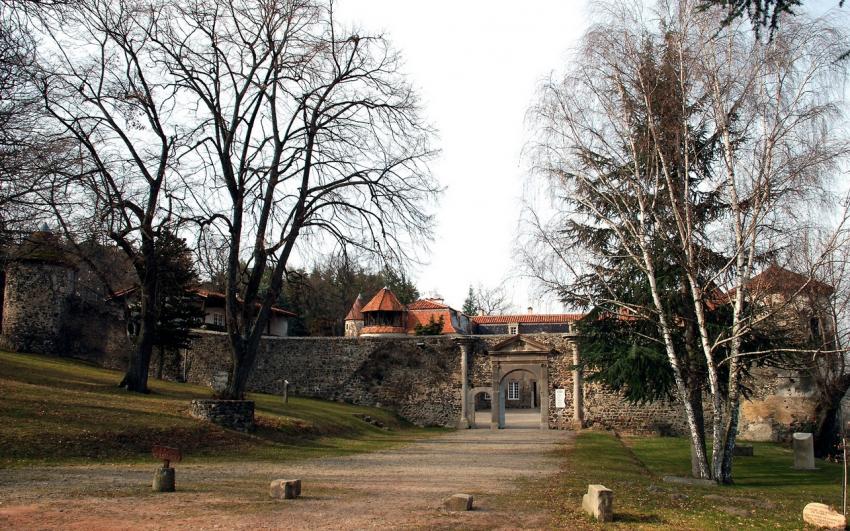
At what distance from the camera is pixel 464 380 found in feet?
94.2

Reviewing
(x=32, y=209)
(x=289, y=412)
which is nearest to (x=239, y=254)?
(x=32, y=209)

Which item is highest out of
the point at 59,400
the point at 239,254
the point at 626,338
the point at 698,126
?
the point at 698,126

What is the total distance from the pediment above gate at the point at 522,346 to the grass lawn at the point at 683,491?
799 centimetres

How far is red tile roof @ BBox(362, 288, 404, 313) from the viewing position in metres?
39.5

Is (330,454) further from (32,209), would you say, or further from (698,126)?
(698,126)

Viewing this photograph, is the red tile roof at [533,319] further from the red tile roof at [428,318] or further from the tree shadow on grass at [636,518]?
the tree shadow on grass at [636,518]

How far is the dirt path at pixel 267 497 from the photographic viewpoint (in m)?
7.11

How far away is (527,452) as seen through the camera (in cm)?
1741

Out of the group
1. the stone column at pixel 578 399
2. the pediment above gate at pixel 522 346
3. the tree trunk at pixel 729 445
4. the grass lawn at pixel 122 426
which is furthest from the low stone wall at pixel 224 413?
the stone column at pixel 578 399

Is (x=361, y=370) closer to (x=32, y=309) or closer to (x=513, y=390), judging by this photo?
(x=32, y=309)

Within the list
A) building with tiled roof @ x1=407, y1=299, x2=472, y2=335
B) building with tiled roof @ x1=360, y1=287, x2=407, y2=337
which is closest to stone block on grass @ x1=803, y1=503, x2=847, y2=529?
building with tiled roof @ x1=360, y1=287, x2=407, y2=337

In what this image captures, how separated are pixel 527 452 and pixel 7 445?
10855 mm

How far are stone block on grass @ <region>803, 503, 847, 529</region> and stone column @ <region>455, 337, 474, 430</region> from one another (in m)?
20.9

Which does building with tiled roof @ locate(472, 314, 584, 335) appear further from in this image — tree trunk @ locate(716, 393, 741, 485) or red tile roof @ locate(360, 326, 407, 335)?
tree trunk @ locate(716, 393, 741, 485)
